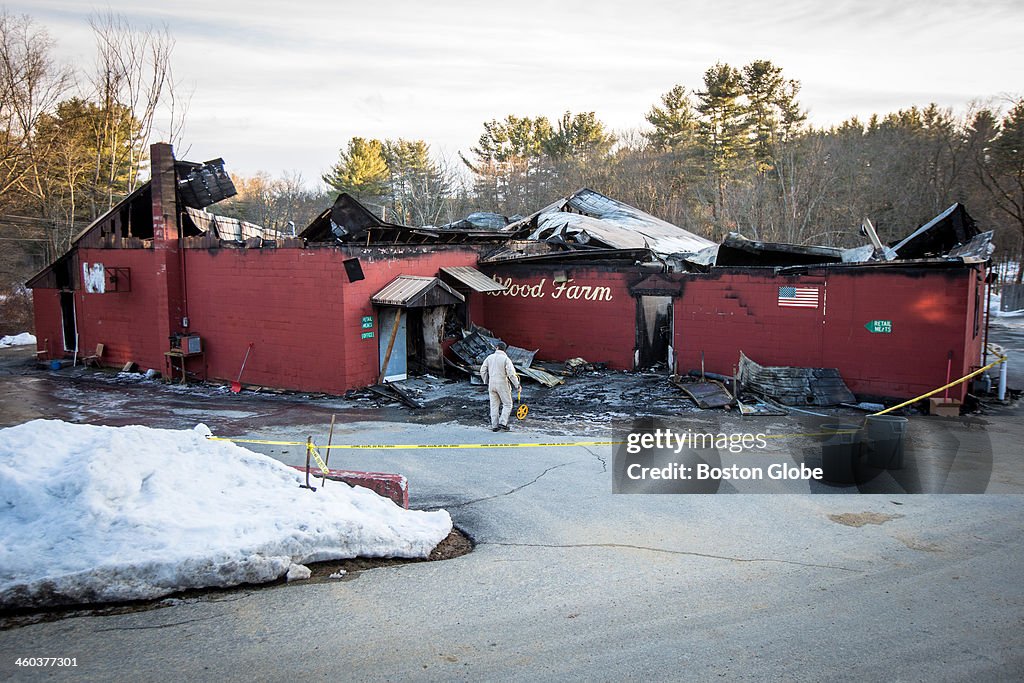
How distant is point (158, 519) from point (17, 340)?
28227 millimetres

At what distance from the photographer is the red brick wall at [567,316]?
60.6 feet

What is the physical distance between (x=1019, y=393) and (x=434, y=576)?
54.3 feet

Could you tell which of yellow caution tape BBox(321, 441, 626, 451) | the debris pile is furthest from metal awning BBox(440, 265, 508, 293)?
yellow caution tape BBox(321, 441, 626, 451)

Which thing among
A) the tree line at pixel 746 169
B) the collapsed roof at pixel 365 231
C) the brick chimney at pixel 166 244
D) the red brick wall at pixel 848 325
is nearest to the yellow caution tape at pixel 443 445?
the red brick wall at pixel 848 325

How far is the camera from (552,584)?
6125 mm

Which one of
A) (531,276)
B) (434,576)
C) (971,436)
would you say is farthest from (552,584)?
(531,276)

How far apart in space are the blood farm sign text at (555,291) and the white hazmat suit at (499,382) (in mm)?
6486

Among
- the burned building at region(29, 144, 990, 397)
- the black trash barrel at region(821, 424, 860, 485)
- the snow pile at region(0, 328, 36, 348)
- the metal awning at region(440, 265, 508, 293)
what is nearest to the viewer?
the black trash barrel at region(821, 424, 860, 485)

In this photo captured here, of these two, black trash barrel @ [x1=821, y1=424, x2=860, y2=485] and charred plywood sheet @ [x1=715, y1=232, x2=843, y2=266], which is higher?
charred plywood sheet @ [x1=715, y1=232, x2=843, y2=266]

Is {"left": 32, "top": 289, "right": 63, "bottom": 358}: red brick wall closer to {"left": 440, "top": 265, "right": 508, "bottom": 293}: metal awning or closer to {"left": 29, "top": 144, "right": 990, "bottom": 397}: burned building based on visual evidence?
{"left": 29, "top": 144, "right": 990, "bottom": 397}: burned building

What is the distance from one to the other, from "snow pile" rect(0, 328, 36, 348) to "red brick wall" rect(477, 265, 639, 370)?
1991 cm

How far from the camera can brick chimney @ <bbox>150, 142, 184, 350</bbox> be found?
1923cm

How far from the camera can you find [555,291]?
763 inches

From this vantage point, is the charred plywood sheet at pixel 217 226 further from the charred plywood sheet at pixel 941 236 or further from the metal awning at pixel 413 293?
the charred plywood sheet at pixel 941 236
